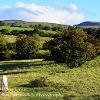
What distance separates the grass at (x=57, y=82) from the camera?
47781mm

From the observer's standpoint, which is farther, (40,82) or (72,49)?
(72,49)

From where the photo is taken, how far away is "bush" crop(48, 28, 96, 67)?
2675 inches

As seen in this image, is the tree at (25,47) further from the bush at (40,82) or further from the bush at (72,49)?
the bush at (40,82)

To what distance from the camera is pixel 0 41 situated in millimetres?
124625

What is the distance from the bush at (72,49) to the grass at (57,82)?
3.94ft

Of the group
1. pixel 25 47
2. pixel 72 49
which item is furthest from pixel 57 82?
pixel 25 47

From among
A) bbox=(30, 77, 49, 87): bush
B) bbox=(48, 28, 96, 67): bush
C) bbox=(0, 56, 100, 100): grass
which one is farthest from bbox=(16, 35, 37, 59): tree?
bbox=(30, 77, 49, 87): bush

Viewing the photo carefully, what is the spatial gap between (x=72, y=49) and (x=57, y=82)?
14.0m

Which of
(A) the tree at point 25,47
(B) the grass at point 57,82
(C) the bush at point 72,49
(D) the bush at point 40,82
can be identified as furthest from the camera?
(A) the tree at point 25,47

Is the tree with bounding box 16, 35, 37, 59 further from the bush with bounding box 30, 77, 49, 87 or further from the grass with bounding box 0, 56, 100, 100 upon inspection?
the bush with bounding box 30, 77, 49, 87

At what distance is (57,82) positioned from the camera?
5550 cm

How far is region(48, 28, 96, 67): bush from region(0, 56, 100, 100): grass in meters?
1.20

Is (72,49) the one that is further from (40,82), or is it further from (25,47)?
(25,47)

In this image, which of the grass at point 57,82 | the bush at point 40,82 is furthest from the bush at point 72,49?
the bush at point 40,82
